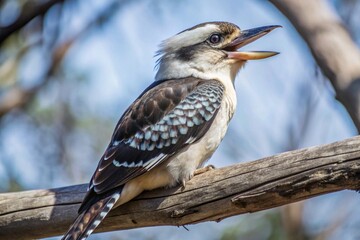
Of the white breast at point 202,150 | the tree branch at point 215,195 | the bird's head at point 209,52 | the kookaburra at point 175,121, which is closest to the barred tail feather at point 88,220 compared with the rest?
the kookaburra at point 175,121

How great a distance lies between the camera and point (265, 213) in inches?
270

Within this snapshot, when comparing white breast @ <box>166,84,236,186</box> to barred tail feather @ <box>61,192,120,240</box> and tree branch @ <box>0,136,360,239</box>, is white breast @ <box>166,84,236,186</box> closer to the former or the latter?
tree branch @ <box>0,136,360,239</box>

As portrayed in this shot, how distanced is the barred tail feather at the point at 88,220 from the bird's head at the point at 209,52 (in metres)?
1.16

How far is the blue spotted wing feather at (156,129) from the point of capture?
3.99 m

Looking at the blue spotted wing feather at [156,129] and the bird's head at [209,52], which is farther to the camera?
the bird's head at [209,52]

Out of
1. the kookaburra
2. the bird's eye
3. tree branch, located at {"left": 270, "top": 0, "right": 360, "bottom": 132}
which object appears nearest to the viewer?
the kookaburra

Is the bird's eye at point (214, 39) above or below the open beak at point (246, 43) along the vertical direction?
above

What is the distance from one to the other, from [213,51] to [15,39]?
279 centimetres

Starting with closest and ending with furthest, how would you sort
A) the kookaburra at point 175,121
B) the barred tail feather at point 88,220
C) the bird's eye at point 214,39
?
the barred tail feather at point 88,220 → the kookaburra at point 175,121 → the bird's eye at point 214,39

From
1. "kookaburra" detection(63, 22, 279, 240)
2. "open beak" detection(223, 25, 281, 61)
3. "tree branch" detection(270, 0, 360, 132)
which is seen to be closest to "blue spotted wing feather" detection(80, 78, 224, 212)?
"kookaburra" detection(63, 22, 279, 240)

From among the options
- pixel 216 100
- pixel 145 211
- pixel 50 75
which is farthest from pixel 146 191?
pixel 50 75

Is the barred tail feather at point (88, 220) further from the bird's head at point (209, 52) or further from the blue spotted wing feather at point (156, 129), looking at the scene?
the bird's head at point (209, 52)

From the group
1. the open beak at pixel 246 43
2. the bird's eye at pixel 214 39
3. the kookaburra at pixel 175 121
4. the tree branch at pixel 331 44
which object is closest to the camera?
the kookaburra at pixel 175 121

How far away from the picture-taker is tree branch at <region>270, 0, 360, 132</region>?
13.4 feet
